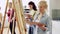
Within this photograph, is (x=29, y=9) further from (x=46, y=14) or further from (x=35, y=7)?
(x=46, y=14)

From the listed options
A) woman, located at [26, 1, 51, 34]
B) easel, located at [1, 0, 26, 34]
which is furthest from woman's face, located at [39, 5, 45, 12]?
easel, located at [1, 0, 26, 34]

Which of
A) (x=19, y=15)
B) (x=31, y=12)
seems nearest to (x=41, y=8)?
(x=31, y=12)

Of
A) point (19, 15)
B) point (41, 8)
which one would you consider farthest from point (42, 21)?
point (19, 15)

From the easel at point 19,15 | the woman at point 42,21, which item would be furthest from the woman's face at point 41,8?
the easel at point 19,15

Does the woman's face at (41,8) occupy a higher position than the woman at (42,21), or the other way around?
the woman's face at (41,8)

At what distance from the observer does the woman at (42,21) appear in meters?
1.08

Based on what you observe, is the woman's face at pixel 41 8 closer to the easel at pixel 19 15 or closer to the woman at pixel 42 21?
the woman at pixel 42 21

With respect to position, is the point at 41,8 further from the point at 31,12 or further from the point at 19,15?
the point at 19,15

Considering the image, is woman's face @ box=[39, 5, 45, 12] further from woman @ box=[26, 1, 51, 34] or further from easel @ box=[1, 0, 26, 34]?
easel @ box=[1, 0, 26, 34]

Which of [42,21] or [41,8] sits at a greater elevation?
[41,8]

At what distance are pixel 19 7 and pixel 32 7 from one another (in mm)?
125

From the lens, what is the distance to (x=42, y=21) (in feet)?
3.56

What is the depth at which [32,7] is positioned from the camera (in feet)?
3.64

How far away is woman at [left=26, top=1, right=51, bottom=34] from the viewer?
3.53ft
